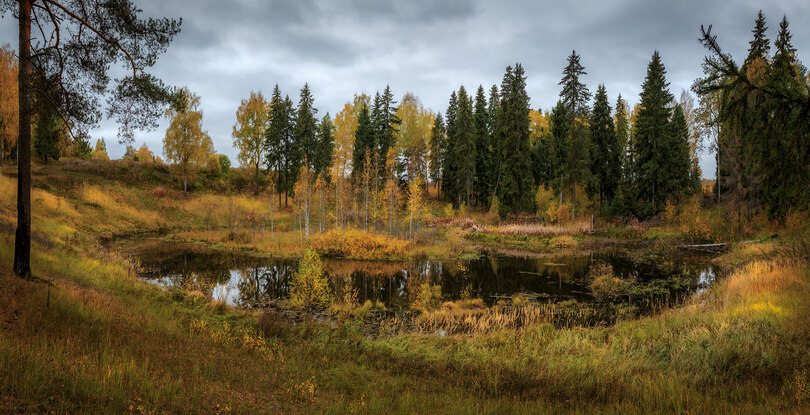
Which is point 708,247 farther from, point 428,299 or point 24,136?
point 24,136

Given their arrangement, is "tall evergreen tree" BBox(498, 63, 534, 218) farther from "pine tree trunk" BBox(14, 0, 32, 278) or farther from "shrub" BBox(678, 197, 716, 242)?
"pine tree trunk" BBox(14, 0, 32, 278)

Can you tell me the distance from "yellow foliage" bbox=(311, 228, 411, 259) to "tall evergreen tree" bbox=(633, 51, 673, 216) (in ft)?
88.6

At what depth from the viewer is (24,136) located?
332 inches

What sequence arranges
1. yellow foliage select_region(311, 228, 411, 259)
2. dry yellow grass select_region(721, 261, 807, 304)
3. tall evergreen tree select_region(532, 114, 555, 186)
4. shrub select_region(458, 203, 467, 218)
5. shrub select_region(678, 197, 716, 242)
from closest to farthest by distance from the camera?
dry yellow grass select_region(721, 261, 807, 304) → yellow foliage select_region(311, 228, 411, 259) → shrub select_region(678, 197, 716, 242) → shrub select_region(458, 203, 467, 218) → tall evergreen tree select_region(532, 114, 555, 186)

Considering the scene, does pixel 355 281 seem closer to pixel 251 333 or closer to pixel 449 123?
pixel 251 333

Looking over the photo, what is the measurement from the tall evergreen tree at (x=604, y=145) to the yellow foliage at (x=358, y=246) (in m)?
28.2

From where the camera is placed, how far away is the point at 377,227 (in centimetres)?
3631

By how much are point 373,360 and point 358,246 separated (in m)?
20.0

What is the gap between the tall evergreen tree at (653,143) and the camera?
37.6 metres

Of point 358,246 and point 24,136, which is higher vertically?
point 24,136

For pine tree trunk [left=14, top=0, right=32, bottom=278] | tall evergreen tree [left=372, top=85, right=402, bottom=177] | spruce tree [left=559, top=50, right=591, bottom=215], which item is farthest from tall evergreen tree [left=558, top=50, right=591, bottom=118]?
pine tree trunk [left=14, top=0, right=32, bottom=278]

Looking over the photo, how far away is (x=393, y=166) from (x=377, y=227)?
6741 millimetres

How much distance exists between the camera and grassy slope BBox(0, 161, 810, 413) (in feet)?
15.8

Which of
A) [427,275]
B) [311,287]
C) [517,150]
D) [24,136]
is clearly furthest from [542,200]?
[24,136]
